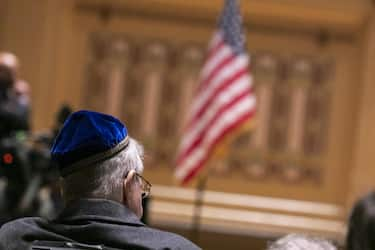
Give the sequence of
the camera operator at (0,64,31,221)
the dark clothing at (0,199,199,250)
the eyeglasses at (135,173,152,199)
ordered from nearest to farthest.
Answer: the dark clothing at (0,199,199,250)
the eyeglasses at (135,173,152,199)
the camera operator at (0,64,31,221)

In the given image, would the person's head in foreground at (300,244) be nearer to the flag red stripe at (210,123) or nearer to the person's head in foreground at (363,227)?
the person's head in foreground at (363,227)

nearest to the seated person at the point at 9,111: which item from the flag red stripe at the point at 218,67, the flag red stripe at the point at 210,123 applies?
the flag red stripe at the point at 210,123

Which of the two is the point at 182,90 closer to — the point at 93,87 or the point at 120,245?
the point at 93,87

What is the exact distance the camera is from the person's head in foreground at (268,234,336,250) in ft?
8.86

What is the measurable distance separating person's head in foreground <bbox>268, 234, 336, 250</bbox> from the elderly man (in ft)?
0.83

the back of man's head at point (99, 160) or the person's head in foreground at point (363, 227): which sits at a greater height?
the back of man's head at point (99, 160)

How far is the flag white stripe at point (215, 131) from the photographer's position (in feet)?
23.5

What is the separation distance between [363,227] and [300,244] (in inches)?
66.5

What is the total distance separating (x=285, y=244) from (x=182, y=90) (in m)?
6.24

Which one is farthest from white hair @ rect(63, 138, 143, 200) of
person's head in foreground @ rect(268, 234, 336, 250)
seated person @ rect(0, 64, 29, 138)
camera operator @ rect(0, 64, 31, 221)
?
seated person @ rect(0, 64, 29, 138)

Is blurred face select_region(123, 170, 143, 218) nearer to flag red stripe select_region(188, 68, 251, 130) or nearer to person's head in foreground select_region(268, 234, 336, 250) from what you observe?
person's head in foreground select_region(268, 234, 336, 250)

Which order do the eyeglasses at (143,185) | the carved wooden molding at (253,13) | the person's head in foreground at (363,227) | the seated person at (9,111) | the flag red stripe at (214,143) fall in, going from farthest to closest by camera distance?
the carved wooden molding at (253,13), the flag red stripe at (214,143), the seated person at (9,111), the person's head in foreground at (363,227), the eyeglasses at (143,185)

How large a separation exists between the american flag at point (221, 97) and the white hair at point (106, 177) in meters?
4.43

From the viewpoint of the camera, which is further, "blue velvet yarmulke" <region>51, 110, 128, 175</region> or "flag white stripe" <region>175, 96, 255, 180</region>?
"flag white stripe" <region>175, 96, 255, 180</region>
